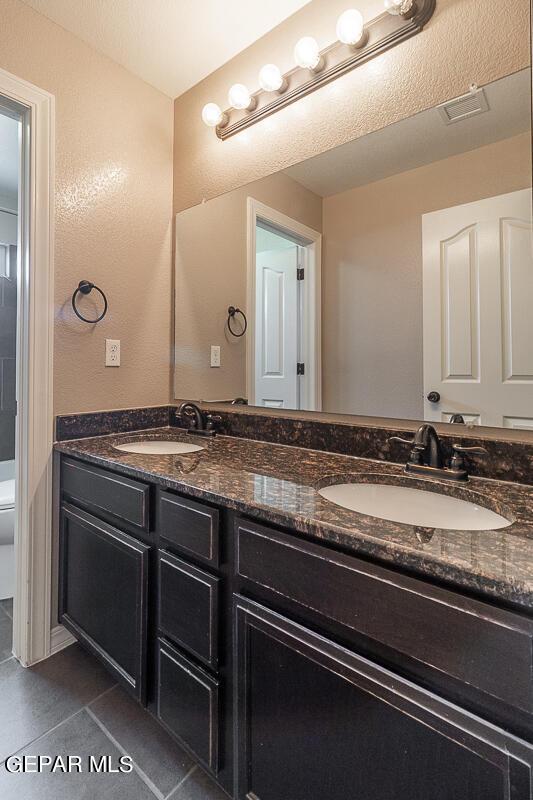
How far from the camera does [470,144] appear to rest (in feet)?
3.76

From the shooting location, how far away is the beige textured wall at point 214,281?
1.63m

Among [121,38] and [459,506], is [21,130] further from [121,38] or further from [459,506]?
[459,506]

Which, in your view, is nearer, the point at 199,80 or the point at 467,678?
the point at 467,678

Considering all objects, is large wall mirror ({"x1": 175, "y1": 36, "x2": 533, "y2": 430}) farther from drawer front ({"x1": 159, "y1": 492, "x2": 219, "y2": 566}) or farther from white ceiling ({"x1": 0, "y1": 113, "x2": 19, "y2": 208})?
white ceiling ({"x1": 0, "y1": 113, "x2": 19, "y2": 208})

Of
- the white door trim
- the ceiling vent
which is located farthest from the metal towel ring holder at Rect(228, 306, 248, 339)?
the ceiling vent

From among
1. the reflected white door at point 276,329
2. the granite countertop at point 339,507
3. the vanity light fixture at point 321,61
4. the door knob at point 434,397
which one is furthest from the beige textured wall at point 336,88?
the granite countertop at point 339,507

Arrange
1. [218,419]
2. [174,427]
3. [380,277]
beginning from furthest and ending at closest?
1. [174,427]
2. [218,419]
3. [380,277]

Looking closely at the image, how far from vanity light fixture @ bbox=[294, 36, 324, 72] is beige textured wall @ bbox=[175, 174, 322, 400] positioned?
349 mm

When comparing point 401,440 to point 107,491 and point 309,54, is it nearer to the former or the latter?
point 107,491

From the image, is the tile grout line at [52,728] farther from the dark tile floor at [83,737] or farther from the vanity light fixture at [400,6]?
the vanity light fixture at [400,6]

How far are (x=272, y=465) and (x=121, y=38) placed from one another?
5.83ft

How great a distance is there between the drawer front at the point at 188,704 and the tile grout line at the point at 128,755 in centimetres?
15

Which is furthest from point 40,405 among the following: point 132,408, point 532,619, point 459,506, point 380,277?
point 532,619

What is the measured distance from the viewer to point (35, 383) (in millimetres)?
1517
